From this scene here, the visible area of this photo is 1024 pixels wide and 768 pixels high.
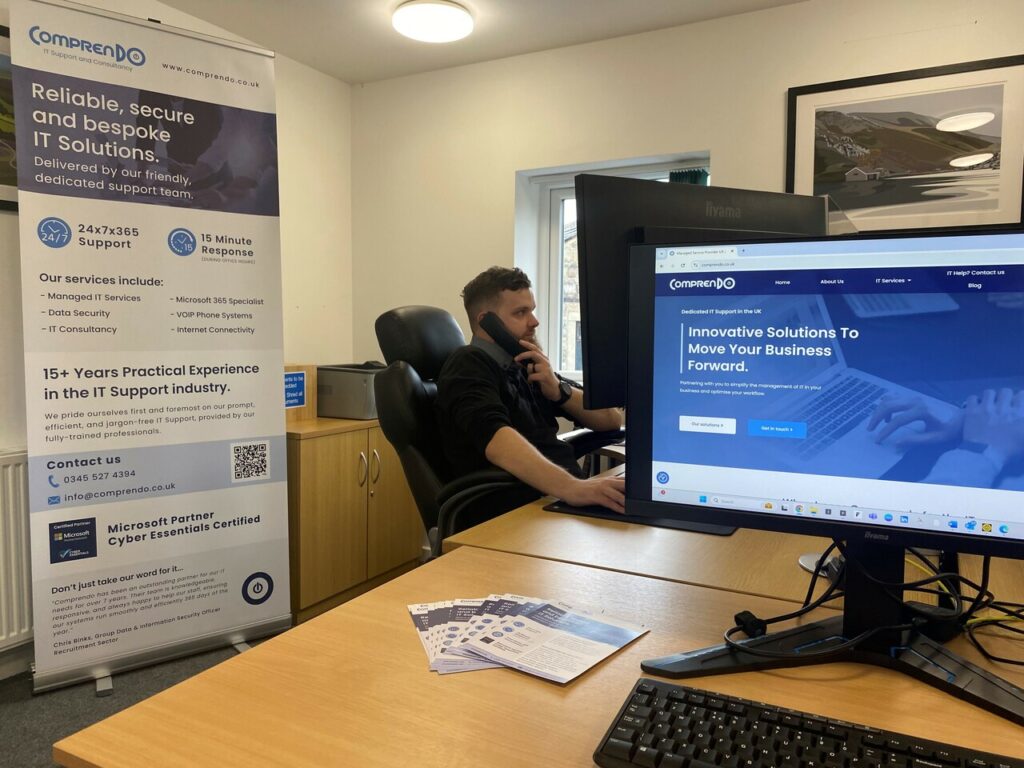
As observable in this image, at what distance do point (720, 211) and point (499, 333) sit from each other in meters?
1.07

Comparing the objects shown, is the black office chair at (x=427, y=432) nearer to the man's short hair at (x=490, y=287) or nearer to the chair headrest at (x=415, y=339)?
the chair headrest at (x=415, y=339)

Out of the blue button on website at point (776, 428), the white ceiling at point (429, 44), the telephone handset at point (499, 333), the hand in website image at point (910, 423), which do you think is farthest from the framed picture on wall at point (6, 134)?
the hand in website image at point (910, 423)

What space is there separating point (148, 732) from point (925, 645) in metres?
0.89

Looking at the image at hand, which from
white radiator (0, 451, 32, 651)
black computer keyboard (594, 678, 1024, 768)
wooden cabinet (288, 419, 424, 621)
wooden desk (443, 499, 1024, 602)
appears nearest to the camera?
black computer keyboard (594, 678, 1024, 768)

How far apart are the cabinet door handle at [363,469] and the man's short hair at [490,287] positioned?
1122mm

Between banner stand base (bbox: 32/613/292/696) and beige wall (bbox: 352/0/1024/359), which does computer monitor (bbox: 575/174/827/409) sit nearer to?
beige wall (bbox: 352/0/1024/359)

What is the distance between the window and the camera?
3.57m

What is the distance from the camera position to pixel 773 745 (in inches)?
24.5

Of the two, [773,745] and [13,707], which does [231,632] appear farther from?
[773,745]

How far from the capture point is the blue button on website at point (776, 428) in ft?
2.69

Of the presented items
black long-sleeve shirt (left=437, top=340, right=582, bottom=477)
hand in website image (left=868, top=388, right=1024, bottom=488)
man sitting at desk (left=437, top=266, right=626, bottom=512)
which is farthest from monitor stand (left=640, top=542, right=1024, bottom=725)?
black long-sleeve shirt (left=437, top=340, right=582, bottom=477)

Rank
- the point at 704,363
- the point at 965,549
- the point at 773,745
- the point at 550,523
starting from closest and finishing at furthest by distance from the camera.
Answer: the point at 773,745, the point at 965,549, the point at 704,363, the point at 550,523

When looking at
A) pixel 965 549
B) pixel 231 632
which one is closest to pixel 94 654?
pixel 231 632

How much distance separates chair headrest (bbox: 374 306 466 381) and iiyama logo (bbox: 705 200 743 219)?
1.10m
